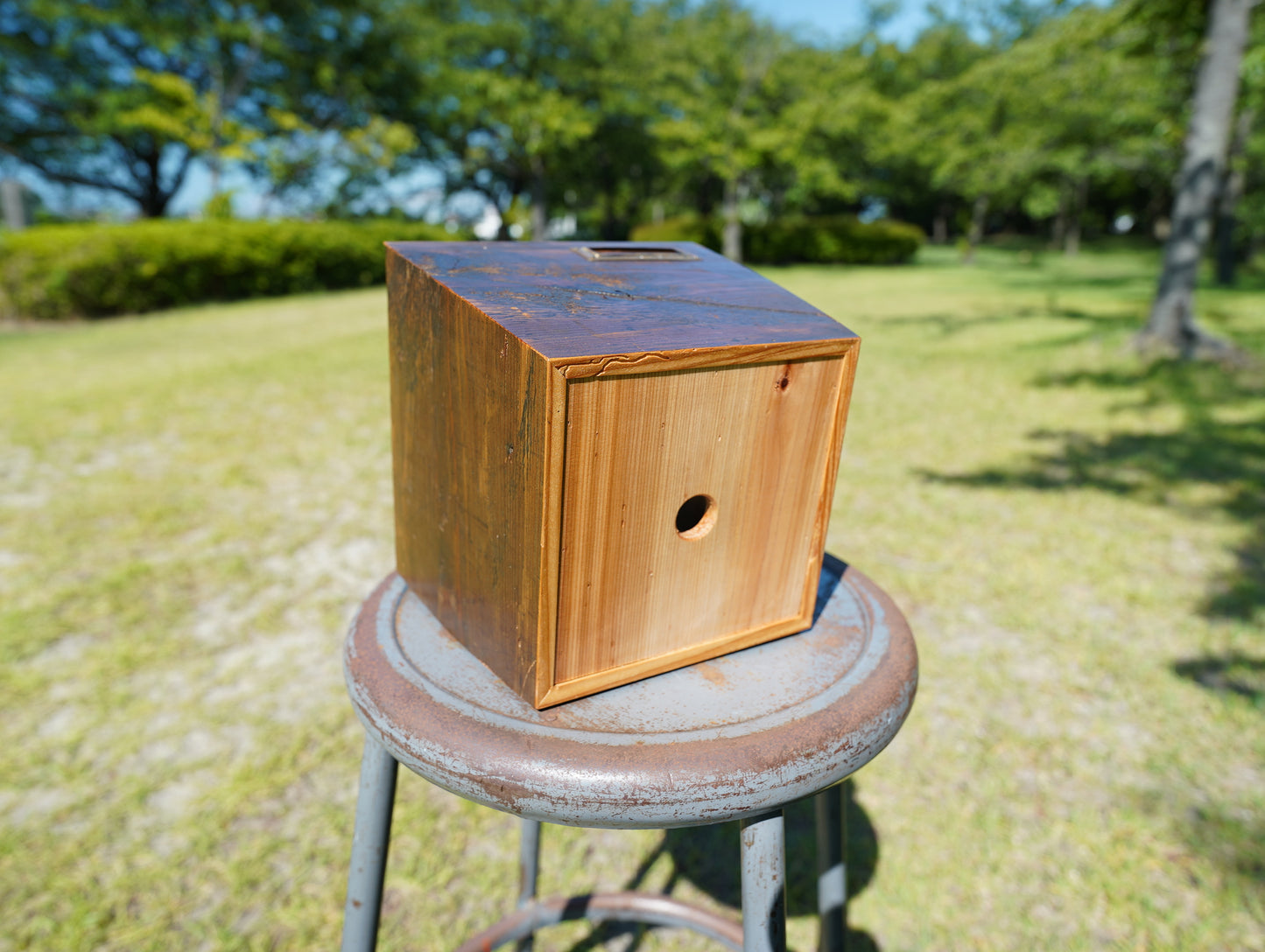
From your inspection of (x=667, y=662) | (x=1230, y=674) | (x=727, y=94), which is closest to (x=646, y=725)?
(x=667, y=662)

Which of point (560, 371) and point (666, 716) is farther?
point (666, 716)

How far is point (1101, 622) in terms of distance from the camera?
3230 millimetres

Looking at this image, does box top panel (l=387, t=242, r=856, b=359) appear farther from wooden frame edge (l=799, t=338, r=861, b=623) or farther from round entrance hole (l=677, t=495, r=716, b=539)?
round entrance hole (l=677, t=495, r=716, b=539)

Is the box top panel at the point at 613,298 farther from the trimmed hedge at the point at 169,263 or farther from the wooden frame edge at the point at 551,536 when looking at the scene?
the trimmed hedge at the point at 169,263

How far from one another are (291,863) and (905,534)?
3218mm

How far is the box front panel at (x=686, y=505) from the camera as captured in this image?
0.87 meters

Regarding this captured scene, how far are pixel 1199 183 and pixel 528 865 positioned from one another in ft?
29.0

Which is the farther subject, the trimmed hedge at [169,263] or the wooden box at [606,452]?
the trimmed hedge at [169,263]

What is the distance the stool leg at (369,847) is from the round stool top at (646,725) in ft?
0.37

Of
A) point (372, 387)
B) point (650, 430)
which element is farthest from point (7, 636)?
point (372, 387)

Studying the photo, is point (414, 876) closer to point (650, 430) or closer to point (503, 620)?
point (503, 620)

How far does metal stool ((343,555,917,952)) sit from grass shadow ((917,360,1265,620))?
3.16m

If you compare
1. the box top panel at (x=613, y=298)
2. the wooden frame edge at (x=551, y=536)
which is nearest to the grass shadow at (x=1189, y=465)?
the box top panel at (x=613, y=298)

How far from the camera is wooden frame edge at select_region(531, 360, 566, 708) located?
785 mm
